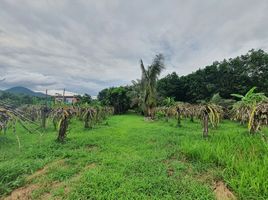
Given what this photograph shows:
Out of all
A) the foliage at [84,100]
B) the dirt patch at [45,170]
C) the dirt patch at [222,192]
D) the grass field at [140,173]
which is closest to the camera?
the dirt patch at [222,192]

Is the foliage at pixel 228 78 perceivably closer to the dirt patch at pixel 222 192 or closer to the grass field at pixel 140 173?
the grass field at pixel 140 173

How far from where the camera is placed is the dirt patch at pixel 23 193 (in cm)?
331

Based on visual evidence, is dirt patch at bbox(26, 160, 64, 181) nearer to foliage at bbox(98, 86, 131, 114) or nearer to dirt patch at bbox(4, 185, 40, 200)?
dirt patch at bbox(4, 185, 40, 200)

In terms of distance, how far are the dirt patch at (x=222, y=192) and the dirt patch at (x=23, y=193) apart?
10.8 feet

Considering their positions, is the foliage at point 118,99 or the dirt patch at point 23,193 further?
the foliage at point 118,99

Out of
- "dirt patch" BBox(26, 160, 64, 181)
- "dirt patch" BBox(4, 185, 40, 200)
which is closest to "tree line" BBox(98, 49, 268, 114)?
"dirt patch" BBox(26, 160, 64, 181)

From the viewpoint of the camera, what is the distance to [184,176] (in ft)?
12.6

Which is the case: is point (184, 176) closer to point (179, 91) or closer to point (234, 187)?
point (234, 187)

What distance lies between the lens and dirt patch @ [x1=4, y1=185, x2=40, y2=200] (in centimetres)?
331

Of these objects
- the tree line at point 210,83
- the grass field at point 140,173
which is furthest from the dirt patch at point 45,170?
the tree line at point 210,83

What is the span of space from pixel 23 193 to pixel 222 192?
3606mm

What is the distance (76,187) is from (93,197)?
49cm

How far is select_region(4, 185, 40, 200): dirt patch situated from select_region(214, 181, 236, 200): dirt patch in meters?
3.29

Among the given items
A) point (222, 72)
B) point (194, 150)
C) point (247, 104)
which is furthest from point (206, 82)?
point (194, 150)
